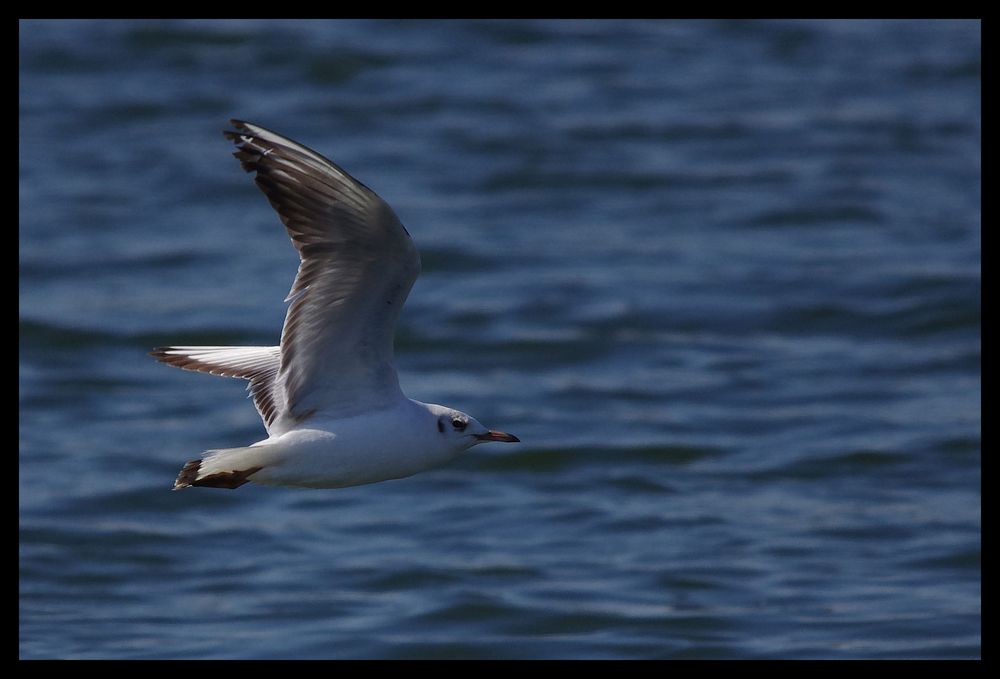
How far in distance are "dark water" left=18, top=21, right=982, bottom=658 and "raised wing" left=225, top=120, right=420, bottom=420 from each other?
165 inches

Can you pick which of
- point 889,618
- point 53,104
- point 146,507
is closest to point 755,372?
point 889,618

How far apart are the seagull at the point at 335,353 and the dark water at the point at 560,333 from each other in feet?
13.6

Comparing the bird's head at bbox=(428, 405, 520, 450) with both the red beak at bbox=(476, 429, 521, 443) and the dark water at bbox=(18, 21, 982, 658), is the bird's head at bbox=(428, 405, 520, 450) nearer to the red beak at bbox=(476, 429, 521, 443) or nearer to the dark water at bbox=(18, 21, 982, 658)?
the red beak at bbox=(476, 429, 521, 443)

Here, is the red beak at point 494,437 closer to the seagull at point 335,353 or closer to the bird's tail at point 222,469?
the seagull at point 335,353

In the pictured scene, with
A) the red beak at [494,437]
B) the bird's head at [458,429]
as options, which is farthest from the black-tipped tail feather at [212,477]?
the red beak at [494,437]

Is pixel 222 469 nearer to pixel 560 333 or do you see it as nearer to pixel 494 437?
pixel 494 437

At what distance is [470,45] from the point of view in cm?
2219

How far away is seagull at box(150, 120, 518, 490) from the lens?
18.8 ft

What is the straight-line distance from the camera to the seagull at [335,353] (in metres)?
5.72

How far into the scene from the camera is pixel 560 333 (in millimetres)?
15039

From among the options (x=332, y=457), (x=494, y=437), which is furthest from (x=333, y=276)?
(x=494, y=437)

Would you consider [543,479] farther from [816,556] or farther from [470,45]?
[470,45]

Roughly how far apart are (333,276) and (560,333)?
9.17m

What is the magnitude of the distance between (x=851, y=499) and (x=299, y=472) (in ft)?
23.8
